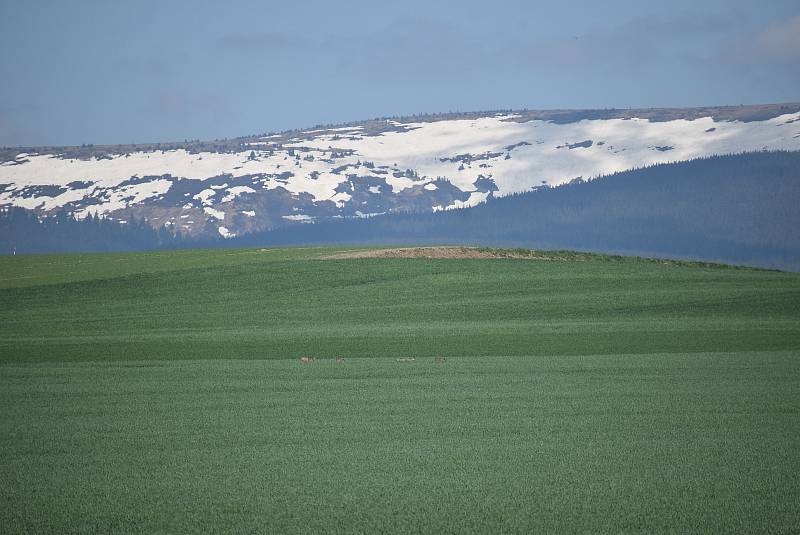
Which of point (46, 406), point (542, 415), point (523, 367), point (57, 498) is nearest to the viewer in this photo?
point (57, 498)

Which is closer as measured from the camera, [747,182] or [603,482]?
[603,482]

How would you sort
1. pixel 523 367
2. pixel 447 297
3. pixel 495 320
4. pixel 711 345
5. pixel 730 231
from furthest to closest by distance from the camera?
pixel 730 231
pixel 447 297
pixel 495 320
pixel 711 345
pixel 523 367

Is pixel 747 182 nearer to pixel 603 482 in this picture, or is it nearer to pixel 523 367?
pixel 523 367

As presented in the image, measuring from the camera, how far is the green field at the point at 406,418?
13.7 m

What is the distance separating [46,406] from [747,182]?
601 feet

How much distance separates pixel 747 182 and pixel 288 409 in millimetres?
181438

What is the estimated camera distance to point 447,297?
53969mm

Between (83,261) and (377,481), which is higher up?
(377,481)

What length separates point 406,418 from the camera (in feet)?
67.1

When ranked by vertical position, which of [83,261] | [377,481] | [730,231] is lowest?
[730,231]

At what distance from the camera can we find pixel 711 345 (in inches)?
1391

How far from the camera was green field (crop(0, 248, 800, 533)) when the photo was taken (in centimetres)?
1367

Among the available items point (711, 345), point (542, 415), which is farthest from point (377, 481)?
point (711, 345)

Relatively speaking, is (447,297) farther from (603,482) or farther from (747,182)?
(747,182)
